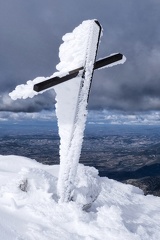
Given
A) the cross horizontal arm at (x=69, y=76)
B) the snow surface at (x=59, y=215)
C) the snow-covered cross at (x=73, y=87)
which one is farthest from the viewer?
the snow-covered cross at (x=73, y=87)

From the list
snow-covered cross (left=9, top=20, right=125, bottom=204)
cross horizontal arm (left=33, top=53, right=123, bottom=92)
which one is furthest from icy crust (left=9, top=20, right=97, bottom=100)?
cross horizontal arm (left=33, top=53, right=123, bottom=92)

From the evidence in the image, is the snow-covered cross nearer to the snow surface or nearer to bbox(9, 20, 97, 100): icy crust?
bbox(9, 20, 97, 100): icy crust

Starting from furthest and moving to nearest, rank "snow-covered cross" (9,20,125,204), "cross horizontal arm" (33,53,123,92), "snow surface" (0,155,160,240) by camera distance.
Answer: "snow-covered cross" (9,20,125,204)
"cross horizontal arm" (33,53,123,92)
"snow surface" (0,155,160,240)

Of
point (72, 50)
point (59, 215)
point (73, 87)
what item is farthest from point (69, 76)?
point (59, 215)

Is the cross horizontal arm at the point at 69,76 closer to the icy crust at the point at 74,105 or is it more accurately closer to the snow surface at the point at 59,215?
the icy crust at the point at 74,105

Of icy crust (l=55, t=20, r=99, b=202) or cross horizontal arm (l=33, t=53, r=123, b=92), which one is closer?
cross horizontal arm (l=33, t=53, r=123, b=92)

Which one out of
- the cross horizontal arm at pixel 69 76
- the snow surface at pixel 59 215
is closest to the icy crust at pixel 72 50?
the cross horizontal arm at pixel 69 76

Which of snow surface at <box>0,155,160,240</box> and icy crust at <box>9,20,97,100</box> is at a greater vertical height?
icy crust at <box>9,20,97,100</box>

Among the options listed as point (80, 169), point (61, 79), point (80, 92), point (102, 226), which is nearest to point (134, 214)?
point (80, 169)
